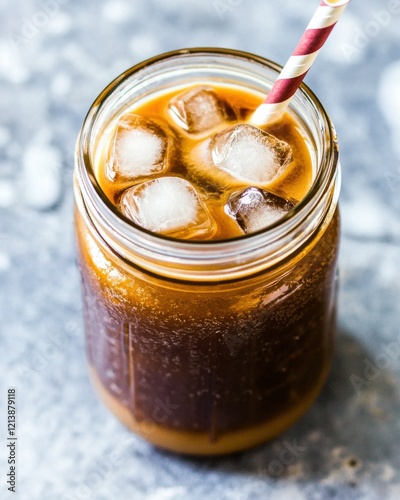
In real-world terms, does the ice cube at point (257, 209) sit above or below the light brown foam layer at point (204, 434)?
above

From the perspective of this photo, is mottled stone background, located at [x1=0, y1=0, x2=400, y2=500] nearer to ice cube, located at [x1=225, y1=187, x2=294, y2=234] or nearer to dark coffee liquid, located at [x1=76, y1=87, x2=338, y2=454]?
dark coffee liquid, located at [x1=76, y1=87, x2=338, y2=454]

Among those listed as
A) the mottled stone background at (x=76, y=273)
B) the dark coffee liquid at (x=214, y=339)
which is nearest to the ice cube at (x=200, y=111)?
the dark coffee liquid at (x=214, y=339)

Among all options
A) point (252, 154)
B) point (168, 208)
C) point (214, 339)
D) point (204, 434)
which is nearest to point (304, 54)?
point (252, 154)

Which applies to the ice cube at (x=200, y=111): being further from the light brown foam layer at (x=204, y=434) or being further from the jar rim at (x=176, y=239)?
the light brown foam layer at (x=204, y=434)

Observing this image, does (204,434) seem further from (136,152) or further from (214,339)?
(136,152)

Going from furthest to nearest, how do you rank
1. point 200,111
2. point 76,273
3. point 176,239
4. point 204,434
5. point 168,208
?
point 76,273, point 204,434, point 200,111, point 168,208, point 176,239
